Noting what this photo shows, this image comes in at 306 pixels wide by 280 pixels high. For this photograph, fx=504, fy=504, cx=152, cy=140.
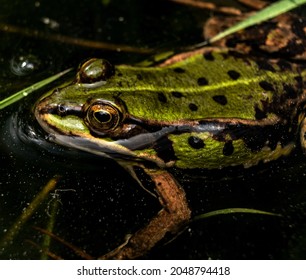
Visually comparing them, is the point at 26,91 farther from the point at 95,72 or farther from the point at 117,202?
the point at 117,202

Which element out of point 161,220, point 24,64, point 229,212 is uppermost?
point 24,64

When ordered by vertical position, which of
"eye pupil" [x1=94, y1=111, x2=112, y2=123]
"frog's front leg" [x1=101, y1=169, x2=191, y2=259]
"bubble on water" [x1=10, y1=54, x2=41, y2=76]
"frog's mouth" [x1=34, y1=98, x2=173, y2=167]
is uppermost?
"bubble on water" [x1=10, y1=54, x2=41, y2=76]

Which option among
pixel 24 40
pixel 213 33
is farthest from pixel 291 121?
pixel 24 40

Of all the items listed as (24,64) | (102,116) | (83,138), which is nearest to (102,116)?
(102,116)

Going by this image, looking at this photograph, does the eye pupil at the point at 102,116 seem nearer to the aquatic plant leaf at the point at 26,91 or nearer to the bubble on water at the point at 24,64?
the aquatic plant leaf at the point at 26,91

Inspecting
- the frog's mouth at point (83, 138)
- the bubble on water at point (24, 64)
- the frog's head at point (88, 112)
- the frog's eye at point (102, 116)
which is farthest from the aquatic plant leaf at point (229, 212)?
the bubble on water at point (24, 64)

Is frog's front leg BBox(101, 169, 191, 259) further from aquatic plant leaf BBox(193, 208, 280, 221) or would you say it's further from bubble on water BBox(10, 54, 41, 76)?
bubble on water BBox(10, 54, 41, 76)

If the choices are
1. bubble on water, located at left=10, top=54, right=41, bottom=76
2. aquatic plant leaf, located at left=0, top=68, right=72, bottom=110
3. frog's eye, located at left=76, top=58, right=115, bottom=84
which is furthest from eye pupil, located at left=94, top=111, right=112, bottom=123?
bubble on water, located at left=10, top=54, right=41, bottom=76
